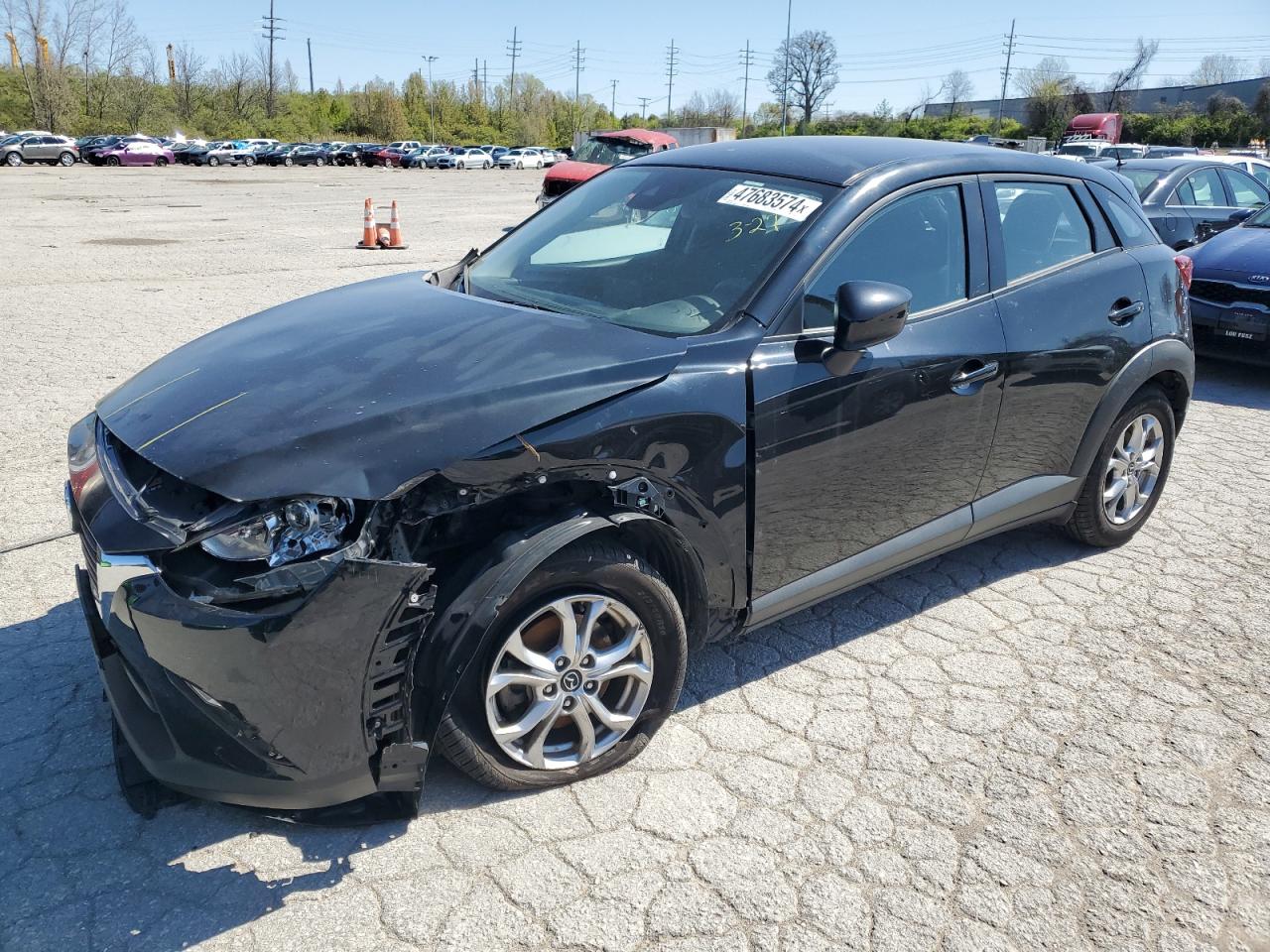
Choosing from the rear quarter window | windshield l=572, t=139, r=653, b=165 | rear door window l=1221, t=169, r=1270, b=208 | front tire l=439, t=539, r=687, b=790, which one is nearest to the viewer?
front tire l=439, t=539, r=687, b=790

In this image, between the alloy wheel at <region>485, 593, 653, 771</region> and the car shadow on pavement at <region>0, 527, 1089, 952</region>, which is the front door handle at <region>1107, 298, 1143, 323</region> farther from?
the alloy wheel at <region>485, 593, 653, 771</region>

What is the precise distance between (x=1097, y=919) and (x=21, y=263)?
14.2m

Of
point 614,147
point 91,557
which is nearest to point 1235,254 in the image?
point 91,557

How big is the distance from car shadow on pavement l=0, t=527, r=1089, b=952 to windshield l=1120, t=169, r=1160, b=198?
9.66 metres

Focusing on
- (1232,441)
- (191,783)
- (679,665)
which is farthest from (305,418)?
(1232,441)

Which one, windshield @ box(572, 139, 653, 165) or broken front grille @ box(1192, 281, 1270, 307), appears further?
windshield @ box(572, 139, 653, 165)

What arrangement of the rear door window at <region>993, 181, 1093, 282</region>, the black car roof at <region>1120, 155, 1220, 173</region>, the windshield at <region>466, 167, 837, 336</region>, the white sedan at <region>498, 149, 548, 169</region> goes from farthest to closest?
the white sedan at <region>498, 149, 548, 169</region> < the black car roof at <region>1120, 155, 1220, 173</region> < the rear door window at <region>993, 181, 1093, 282</region> < the windshield at <region>466, 167, 837, 336</region>

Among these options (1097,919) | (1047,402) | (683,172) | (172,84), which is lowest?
(1097,919)

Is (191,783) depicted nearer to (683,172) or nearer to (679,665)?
(679,665)

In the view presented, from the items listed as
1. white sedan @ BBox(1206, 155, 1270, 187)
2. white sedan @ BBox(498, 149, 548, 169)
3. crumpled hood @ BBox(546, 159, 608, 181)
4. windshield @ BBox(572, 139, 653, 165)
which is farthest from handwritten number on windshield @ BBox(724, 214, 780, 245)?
white sedan @ BBox(498, 149, 548, 169)

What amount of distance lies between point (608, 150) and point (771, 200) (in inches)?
664

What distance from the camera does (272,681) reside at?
88.1 inches

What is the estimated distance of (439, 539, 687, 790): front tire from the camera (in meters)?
2.58

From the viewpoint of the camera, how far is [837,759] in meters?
3.06
